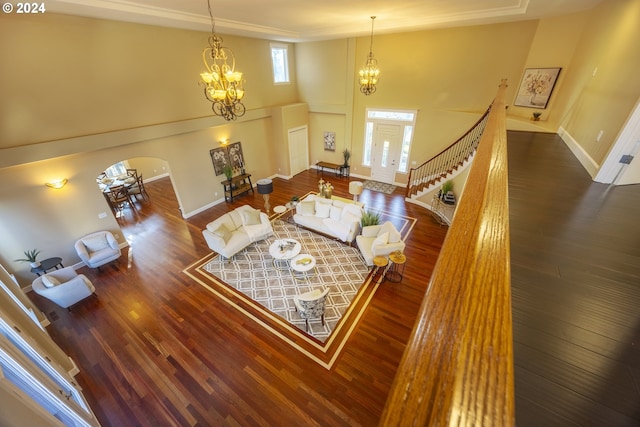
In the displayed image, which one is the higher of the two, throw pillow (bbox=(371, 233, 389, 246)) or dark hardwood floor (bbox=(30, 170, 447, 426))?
throw pillow (bbox=(371, 233, 389, 246))

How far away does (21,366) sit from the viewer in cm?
242

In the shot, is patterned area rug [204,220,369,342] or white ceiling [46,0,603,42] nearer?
white ceiling [46,0,603,42]

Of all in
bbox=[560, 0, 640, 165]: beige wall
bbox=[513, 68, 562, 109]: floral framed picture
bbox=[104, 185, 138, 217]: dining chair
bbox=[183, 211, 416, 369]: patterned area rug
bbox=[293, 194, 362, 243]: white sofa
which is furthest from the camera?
bbox=[104, 185, 138, 217]: dining chair

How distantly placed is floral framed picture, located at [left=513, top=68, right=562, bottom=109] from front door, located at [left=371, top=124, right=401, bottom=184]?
3.64 meters

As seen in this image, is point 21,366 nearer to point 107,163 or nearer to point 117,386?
point 117,386

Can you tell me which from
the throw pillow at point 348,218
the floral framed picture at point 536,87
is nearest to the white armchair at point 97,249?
the throw pillow at point 348,218

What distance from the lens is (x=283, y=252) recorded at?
616 cm

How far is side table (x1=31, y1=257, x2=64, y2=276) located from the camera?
5.53 m

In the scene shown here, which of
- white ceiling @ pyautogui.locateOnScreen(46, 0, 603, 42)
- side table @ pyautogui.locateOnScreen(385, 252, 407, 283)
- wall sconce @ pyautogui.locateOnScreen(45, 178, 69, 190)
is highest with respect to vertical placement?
white ceiling @ pyautogui.locateOnScreen(46, 0, 603, 42)

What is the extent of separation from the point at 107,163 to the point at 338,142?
26.2ft

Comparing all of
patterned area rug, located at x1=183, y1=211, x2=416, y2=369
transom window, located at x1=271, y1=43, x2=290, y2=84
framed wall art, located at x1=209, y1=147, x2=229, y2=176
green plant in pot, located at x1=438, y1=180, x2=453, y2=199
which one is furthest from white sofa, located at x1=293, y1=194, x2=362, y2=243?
transom window, located at x1=271, y1=43, x2=290, y2=84

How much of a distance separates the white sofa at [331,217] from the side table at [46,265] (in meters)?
5.63

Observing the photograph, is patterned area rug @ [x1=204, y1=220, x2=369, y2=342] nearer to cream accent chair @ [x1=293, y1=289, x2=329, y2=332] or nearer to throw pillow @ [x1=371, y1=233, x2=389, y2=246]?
cream accent chair @ [x1=293, y1=289, x2=329, y2=332]

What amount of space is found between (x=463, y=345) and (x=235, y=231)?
6984 millimetres
